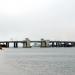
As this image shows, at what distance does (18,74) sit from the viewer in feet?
161

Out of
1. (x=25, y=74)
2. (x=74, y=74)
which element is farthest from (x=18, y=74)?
(x=74, y=74)

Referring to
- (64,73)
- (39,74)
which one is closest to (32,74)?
(39,74)

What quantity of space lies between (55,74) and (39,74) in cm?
233

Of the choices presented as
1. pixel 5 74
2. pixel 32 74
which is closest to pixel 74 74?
pixel 32 74

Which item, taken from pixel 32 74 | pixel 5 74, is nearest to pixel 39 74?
pixel 32 74

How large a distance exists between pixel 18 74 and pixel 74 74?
804 centimetres

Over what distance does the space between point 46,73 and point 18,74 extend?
4.44 meters

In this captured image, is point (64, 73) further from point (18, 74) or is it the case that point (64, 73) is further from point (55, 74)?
point (18, 74)

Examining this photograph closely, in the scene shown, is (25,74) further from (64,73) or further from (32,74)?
(64,73)

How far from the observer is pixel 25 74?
1929 inches

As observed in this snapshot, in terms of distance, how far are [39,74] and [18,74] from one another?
3070 millimetres

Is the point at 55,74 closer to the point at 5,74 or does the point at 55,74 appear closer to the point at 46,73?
the point at 46,73

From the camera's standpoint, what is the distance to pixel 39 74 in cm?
4962

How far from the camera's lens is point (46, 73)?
50844mm
